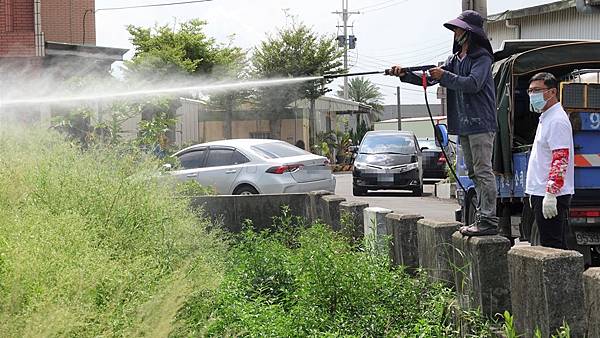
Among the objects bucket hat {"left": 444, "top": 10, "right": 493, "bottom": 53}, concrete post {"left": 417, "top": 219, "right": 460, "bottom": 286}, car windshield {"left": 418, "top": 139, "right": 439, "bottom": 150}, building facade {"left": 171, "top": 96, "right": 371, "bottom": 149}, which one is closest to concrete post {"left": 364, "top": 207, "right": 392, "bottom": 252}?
concrete post {"left": 417, "top": 219, "right": 460, "bottom": 286}

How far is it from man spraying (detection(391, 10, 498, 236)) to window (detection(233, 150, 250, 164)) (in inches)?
370

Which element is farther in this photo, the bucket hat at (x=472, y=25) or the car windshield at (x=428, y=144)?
the car windshield at (x=428, y=144)

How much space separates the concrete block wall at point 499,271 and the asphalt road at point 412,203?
8.37 m

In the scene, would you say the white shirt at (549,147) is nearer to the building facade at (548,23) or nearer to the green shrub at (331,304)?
the green shrub at (331,304)

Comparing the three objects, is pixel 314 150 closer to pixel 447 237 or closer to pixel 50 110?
pixel 50 110

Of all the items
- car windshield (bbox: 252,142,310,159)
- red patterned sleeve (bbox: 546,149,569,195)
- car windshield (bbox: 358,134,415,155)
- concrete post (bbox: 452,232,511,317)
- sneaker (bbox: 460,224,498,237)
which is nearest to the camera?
concrete post (bbox: 452,232,511,317)

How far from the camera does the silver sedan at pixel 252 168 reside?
1616 cm

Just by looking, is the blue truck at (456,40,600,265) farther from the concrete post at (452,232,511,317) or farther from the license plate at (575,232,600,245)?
the concrete post at (452,232,511,317)

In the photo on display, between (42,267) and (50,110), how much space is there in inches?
626

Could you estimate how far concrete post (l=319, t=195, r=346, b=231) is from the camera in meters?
10.5

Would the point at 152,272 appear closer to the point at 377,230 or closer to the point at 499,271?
the point at 499,271

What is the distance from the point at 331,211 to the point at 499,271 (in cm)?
459

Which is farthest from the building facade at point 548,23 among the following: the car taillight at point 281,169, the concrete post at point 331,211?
the concrete post at point 331,211

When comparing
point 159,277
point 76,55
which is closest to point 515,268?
point 159,277
